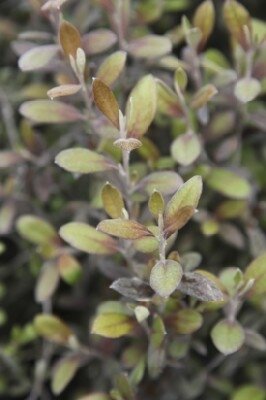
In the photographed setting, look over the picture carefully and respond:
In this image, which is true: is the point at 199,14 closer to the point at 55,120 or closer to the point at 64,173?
the point at 55,120

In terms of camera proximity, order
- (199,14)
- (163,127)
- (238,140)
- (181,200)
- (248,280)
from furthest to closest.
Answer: (163,127)
(238,140)
(199,14)
(248,280)
(181,200)

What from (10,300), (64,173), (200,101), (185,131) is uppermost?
(200,101)

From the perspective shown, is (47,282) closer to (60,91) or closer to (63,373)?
(63,373)

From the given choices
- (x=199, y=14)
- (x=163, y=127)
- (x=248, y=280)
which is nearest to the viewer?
(x=248, y=280)

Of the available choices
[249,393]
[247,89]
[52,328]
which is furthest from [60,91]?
[249,393]

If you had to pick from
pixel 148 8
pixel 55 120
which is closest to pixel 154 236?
pixel 55 120

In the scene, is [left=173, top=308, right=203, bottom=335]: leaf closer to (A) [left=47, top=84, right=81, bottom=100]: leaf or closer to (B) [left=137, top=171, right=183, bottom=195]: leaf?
(B) [left=137, top=171, right=183, bottom=195]: leaf

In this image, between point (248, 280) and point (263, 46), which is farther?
point (263, 46)

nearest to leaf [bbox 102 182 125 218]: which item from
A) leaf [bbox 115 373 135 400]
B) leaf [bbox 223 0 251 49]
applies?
leaf [bbox 115 373 135 400]
